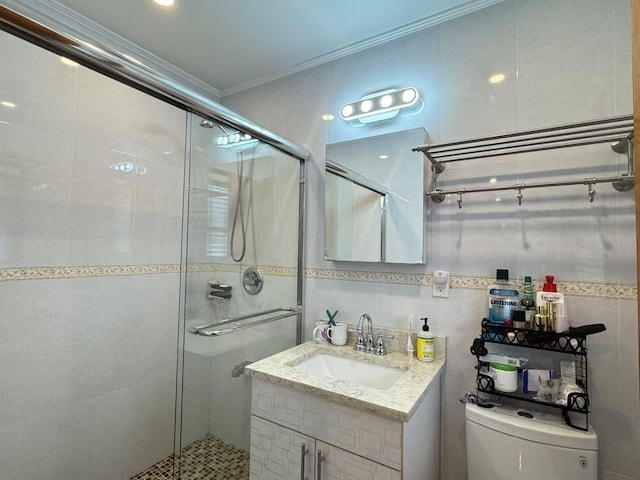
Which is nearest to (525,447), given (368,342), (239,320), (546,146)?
(368,342)

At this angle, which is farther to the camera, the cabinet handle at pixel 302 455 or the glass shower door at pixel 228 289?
the glass shower door at pixel 228 289

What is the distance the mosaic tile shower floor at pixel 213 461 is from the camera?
141cm

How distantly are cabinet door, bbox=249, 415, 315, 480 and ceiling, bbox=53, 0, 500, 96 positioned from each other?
74.1 inches

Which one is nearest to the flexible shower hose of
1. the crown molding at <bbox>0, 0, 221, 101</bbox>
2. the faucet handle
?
the crown molding at <bbox>0, 0, 221, 101</bbox>

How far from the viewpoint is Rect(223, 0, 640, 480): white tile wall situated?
1.17 meters

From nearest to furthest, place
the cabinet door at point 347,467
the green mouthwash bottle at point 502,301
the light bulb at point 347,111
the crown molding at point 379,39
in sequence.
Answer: the cabinet door at point 347,467
the green mouthwash bottle at point 502,301
the crown molding at point 379,39
the light bulb at point 347,111

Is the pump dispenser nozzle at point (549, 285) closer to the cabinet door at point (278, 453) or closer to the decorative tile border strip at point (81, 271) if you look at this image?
the cabinet door at point (278, 453)

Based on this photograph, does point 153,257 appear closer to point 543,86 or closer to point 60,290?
point 60,290

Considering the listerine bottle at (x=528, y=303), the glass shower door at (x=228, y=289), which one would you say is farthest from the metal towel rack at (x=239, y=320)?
the listerine bottle at (x=528, y=303)

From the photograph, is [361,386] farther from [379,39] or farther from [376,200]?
[379,39]

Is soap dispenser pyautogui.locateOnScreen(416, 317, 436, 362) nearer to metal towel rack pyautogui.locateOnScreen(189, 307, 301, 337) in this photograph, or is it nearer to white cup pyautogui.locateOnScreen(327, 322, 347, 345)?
white cup pyautogui.locateOnScreen(327, 322, 347, 345)

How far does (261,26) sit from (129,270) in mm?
1491

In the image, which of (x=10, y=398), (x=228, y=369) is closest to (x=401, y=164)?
(x=228, y=369)

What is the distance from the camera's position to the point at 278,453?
126cm
